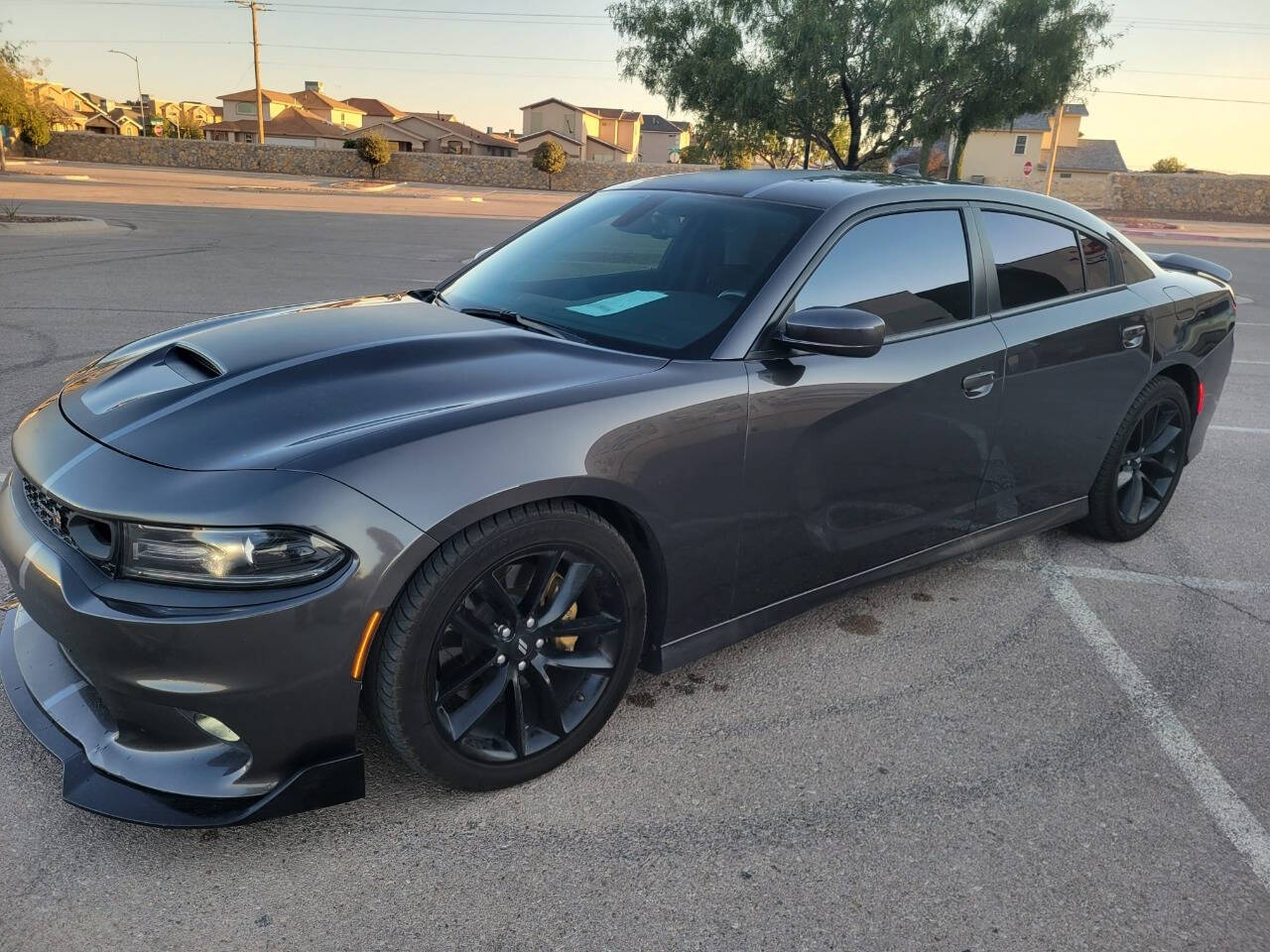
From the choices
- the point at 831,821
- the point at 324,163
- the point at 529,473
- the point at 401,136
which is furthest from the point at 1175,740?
the point at 401,136

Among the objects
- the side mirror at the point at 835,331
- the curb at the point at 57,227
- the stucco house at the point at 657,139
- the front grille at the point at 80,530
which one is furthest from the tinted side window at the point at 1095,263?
the stucco house at the point at 657,139

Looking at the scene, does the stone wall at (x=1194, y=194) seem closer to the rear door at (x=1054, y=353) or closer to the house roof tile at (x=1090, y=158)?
the house roof tile at (x=1090, y=158)

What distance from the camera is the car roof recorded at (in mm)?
3355

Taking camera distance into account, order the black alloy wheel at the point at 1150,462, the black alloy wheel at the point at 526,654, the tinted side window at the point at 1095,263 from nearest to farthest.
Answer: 1. the black alloy wheel at the point at 526,654
2. the tinted side window at the point at 1095,263
3. the black alloy wheel at the point at 1150,462

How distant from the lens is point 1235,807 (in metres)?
2.77

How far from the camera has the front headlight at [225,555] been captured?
2.12 metres

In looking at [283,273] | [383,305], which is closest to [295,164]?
[283,273]

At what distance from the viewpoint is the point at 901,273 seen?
3.37 m

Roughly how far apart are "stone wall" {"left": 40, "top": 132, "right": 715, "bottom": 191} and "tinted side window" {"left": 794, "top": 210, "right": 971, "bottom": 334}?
44.9m

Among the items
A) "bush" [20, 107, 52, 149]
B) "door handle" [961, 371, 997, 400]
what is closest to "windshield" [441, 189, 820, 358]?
"door handle" [961, 371, 997, 400]

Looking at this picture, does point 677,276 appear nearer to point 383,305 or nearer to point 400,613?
point 383,305

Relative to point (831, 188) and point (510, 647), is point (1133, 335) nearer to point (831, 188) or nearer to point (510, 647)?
point (831, 188)

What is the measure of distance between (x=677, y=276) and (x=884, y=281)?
691mm

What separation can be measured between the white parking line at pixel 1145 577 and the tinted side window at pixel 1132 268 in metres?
1.27
